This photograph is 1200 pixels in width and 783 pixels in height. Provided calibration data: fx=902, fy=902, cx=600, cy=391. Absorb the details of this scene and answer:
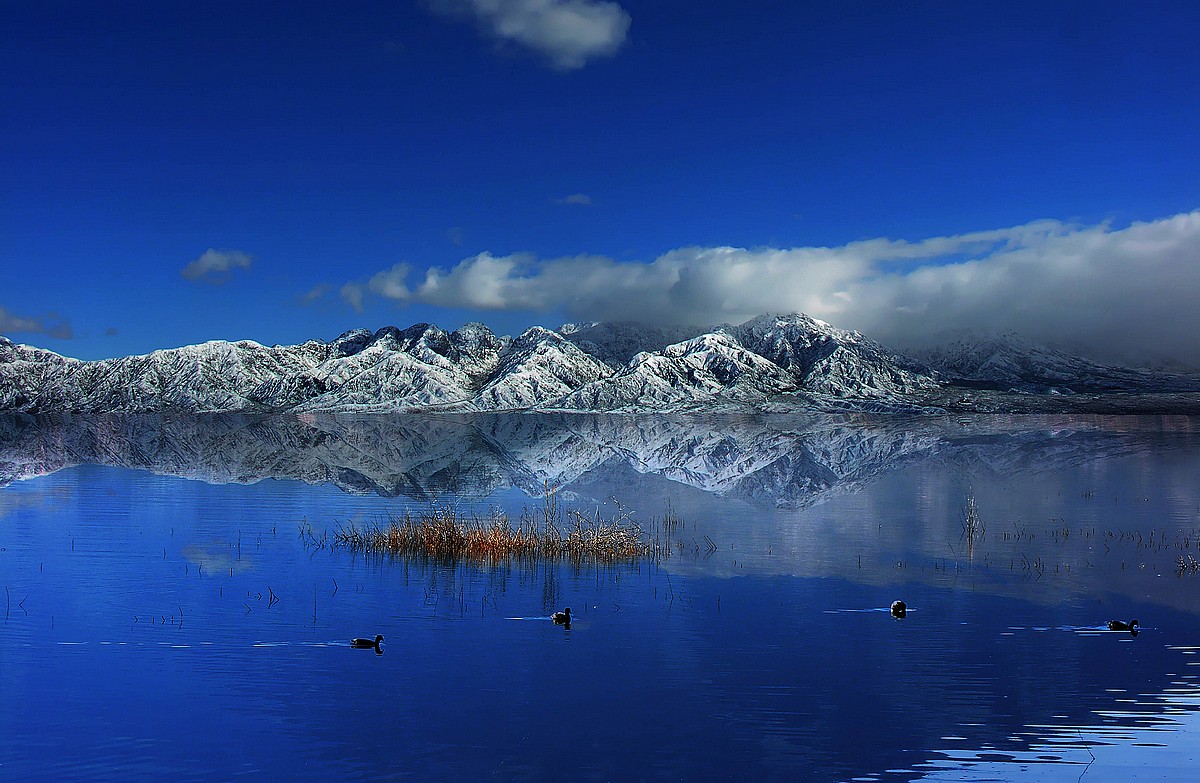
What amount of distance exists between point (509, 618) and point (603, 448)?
243 feet

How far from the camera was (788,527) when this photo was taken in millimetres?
36531

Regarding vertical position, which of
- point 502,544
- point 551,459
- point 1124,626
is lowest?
point 1124,626

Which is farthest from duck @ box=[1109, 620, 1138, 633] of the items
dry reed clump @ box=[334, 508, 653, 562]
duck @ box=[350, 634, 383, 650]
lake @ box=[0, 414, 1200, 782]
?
duck @ box=[350, 634, 383, 650]

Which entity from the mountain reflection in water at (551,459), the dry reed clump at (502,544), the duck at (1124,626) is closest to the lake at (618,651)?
the duck at (1124,626)

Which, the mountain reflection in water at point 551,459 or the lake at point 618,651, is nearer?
the lake at point 618,651

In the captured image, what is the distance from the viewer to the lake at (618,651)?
1332 centimetres

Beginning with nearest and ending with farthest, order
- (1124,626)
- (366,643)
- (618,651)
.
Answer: (366,643), (618,651), (1124,626)

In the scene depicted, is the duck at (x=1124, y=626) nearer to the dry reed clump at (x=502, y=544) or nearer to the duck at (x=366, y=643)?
the dry reed clump at (x=502, y=544)

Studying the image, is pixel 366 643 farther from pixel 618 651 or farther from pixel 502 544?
pixel 502 544

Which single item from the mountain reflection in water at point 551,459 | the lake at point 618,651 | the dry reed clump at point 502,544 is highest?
the mountain reflection in water at point 551,459

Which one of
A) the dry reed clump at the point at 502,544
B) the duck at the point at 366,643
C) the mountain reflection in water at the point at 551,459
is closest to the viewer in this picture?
the duck at the point at 366,643

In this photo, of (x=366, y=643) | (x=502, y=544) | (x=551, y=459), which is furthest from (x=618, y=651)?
(x=551, y=459)

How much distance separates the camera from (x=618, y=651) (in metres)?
18.7

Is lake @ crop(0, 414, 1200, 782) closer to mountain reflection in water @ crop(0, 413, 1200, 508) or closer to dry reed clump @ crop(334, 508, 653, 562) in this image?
dry reed clump @ crop(334, 508, 653, 562)
